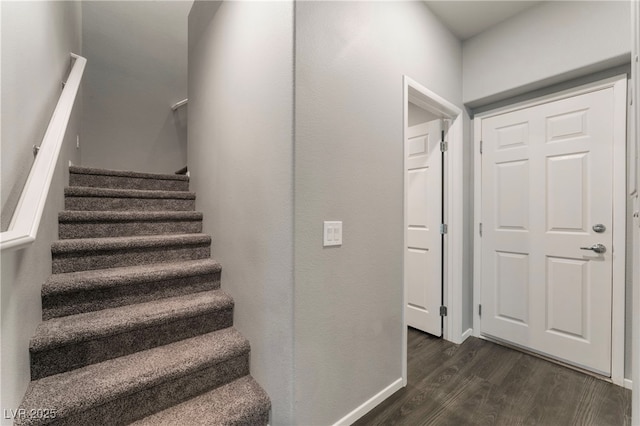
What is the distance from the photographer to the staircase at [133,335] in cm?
115

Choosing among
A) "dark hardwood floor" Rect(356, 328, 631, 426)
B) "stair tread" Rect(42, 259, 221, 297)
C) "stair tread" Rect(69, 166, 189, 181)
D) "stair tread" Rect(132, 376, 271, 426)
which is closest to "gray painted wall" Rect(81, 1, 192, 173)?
"stair tread" Rect(69, 166, 189, 181)

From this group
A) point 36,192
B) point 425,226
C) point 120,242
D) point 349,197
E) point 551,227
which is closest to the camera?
point 36,192

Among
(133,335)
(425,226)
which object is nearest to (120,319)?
(133,335)

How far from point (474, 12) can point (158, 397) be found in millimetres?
3291

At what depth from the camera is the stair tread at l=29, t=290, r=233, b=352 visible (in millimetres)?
1208

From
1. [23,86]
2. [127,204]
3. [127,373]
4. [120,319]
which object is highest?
[23,86]

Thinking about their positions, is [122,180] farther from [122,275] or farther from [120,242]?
[122,275]

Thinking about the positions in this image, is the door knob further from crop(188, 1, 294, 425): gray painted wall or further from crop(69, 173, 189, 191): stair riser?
crop(69, 173, 189, 191): stair riser

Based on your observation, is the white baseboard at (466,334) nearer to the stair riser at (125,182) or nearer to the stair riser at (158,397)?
the stair riser at (158,397)

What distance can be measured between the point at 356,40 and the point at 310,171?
84 centimetres

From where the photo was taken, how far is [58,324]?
51.3 inches

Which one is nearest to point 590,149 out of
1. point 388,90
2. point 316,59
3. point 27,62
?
point 388,90

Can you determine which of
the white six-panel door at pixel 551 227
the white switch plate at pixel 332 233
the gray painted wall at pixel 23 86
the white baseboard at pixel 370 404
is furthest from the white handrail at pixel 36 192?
the white six-panel door at pixel 551 227

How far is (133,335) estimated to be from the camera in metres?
1.39
